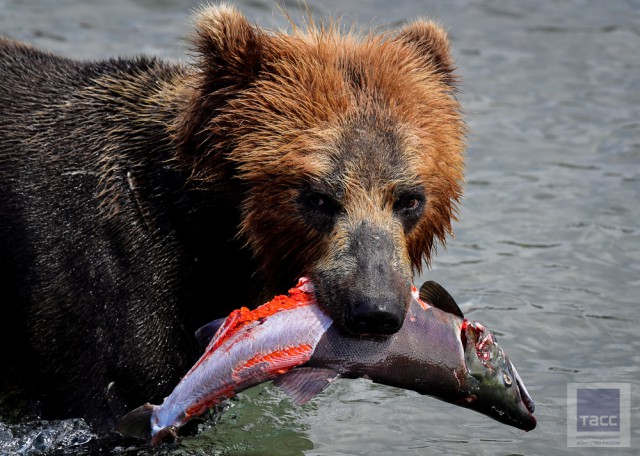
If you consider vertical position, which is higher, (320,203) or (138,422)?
(320,203)

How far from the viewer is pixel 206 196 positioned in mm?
6812

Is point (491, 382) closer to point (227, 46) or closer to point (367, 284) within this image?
point (367, 284)

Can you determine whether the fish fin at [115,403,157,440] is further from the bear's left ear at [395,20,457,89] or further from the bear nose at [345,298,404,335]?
the bear's left ear at [395,20,457,89]

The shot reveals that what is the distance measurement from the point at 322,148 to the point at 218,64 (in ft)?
2.90

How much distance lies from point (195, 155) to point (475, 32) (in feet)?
34.2

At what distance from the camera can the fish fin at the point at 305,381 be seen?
593cm

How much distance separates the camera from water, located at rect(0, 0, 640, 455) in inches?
318

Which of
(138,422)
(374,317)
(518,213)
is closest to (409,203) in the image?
(374,317)

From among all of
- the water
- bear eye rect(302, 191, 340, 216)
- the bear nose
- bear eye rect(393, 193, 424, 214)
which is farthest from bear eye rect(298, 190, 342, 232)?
the water

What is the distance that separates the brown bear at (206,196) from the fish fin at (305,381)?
402 mm

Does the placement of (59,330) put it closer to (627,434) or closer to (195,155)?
(195,155)

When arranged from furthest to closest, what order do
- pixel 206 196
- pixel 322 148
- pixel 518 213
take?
pixel 518 213 → pixel 206 196 → pixel 322 148

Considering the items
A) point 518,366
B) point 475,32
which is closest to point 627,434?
point 518,366
